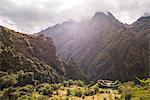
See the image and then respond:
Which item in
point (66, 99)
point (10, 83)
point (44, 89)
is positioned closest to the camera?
point (66, 99)

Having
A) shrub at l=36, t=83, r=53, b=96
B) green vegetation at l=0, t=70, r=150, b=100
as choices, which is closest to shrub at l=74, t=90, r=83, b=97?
green vegetation at l=0, t=70, r=150, b=100

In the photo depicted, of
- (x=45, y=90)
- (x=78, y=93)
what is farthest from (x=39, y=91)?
(x=78, y=93)

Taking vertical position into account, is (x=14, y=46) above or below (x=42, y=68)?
above

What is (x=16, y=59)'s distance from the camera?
186875 millimetres

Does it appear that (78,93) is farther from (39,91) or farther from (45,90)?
(39,91)

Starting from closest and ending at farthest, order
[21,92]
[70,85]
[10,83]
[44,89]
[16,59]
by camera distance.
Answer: [21,92], [44,89], [10,83], [70,85], [16,59]

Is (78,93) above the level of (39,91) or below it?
below

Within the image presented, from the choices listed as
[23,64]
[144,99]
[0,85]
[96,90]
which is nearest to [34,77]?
[23,64]

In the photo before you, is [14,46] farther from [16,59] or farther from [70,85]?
[70,85]

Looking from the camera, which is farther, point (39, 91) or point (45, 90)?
point (39, 91)

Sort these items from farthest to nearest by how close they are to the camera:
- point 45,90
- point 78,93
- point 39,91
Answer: point 39,91, point 45,90, point 78,93

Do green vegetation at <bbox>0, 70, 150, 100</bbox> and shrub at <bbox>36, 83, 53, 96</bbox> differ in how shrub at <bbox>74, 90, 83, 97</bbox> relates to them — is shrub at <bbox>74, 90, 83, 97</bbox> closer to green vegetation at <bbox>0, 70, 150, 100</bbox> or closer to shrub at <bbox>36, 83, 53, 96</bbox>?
green vegetation at <bbox>0, 70, 150, 100</bbox>

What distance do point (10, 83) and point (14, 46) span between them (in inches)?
1748

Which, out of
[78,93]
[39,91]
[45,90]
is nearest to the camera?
[78,93]
